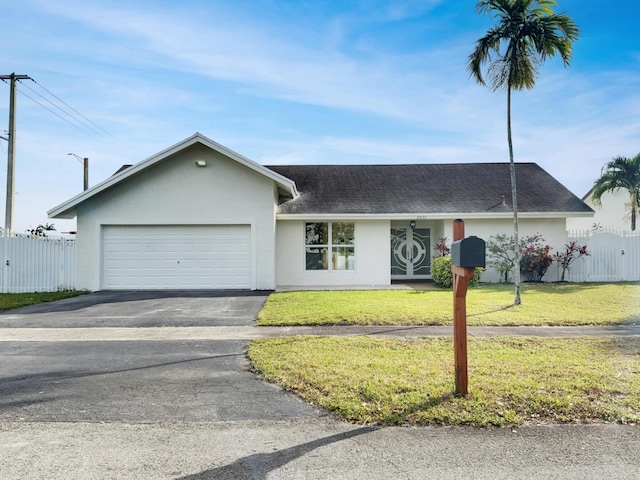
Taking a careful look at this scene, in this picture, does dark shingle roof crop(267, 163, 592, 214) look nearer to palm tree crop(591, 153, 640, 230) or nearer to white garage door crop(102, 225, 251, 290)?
white garage door crop(102, 225, 251, 290)

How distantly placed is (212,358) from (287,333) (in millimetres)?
1916

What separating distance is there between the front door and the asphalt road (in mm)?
13060

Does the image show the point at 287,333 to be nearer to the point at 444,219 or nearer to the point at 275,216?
the point at 275,216

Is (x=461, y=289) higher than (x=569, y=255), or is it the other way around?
(x=569, y=255)

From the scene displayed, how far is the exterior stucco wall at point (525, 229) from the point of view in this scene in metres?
16.8

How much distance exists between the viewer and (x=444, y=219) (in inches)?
654

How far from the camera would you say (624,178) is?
2470 centimetres

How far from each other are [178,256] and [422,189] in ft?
34.0

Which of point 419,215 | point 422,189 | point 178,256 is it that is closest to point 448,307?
point 419,215

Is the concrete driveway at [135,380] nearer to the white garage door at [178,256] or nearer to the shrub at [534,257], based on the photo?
the white garage door at [178,256]

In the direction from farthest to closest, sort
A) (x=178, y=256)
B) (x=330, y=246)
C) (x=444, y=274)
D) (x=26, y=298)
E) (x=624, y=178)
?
(x=624, y=178) < (x=330, y=246) < (x=444, y=274) < (x=178, y=256) < (x=26, y=298)

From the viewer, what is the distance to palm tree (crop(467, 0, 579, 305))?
10625 millimetres

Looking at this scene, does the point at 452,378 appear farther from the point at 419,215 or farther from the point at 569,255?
the point at 569,255

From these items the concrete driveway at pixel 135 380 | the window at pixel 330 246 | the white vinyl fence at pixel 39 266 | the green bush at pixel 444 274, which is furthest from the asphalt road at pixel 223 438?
the green bush at pixel 444 274
